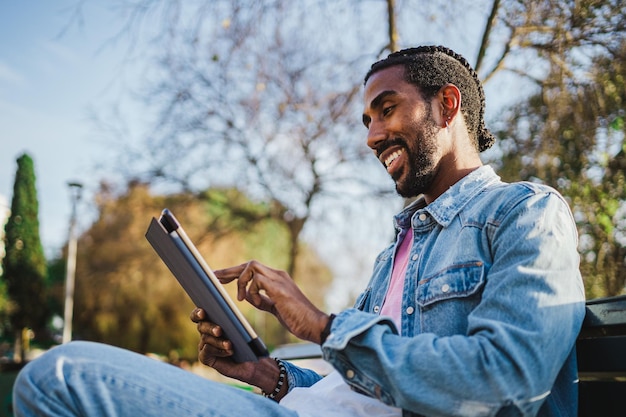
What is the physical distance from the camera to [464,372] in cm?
128

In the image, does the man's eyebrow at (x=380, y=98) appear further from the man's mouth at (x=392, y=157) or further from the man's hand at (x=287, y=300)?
the man's hand at (x=287, y=300)

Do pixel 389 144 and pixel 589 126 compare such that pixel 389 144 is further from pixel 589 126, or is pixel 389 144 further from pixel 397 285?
pixel 589 126

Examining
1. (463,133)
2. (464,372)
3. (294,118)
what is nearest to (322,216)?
(294,118)

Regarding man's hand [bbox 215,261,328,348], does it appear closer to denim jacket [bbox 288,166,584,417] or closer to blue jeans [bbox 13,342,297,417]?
denim jacket [bbox 288,166,584,417]

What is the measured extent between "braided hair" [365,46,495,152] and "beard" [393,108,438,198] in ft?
0.43

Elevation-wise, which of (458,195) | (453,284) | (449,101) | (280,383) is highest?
(449,101)

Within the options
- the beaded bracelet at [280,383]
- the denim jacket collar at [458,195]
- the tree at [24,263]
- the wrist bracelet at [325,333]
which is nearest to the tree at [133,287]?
the tree at [24,263]

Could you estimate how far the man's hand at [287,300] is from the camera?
1.49m

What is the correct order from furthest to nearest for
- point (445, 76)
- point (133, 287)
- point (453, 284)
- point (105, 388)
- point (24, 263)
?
1. point (24, 263)
2. point (133, 287)
3. point (445, 76)
4. point (453, 284)
5. point (105, 388)

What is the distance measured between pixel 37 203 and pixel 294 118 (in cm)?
1922

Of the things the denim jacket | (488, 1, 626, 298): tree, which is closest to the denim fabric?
the denim jacket

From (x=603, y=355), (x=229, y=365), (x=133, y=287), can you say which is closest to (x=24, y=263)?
(x=133, y=287)

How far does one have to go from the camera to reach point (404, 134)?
6.67ft

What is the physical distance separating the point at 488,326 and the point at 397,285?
2.12 feet
